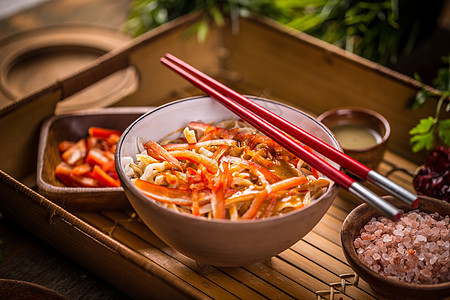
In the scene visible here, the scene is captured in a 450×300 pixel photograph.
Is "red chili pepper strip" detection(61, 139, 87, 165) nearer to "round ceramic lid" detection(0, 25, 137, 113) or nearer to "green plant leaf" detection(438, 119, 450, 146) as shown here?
"round ceramic lid" detection(0, 25, 137, 113)

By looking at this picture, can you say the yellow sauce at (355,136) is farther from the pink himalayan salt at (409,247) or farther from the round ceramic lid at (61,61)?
the round ceramic lid at (61,61)

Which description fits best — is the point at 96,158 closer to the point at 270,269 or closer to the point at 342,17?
the point at 270,269

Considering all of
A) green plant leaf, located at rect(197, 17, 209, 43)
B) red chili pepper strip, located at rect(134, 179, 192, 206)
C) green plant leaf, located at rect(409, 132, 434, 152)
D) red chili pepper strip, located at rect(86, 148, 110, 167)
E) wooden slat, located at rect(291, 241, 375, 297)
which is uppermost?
red chili pepper strip, located at rect(134, 179, 192, 206)

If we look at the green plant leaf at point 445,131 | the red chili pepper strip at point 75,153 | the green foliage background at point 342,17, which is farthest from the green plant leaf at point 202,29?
the green plant leaf at point 445,131

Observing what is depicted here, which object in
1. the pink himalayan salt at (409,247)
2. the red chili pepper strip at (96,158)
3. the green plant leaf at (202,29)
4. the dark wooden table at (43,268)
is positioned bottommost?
the dark wooden table at (43,268)

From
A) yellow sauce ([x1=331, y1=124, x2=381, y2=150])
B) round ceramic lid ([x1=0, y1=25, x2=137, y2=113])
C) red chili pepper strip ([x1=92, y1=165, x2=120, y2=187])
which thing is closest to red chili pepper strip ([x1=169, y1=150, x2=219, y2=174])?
red chili pepper strip ([x1=92, y1=165, x2=120, y2=187])

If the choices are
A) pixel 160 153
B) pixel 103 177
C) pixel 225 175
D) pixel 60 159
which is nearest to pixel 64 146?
pixel 60 159
